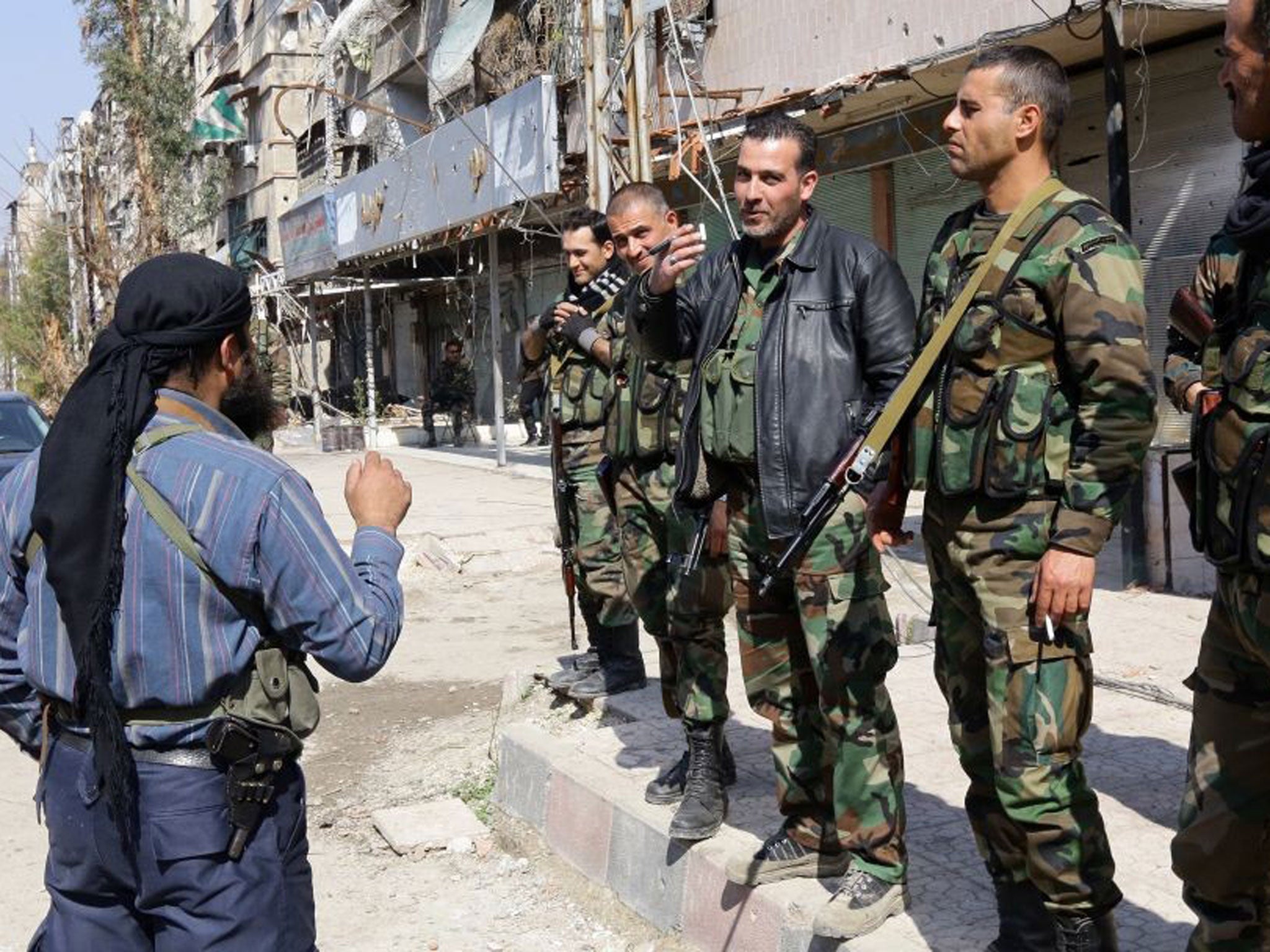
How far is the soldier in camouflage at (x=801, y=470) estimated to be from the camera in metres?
3.44

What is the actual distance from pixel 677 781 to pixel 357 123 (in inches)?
890

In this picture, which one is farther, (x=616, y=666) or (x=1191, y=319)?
(x=616, y=666)

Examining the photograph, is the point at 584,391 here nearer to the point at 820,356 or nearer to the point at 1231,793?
the point at 820,356

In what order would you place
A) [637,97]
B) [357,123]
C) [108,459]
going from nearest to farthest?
1. [108,459]
2. [637,97]
3. [357,123]

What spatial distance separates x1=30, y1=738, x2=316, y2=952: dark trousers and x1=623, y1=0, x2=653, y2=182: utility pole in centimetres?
672

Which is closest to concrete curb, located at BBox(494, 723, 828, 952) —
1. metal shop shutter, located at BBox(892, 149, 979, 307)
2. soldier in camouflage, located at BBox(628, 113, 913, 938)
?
soldier in camouflage, located at BBox(628, 113, 913, 938)

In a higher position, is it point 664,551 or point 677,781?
point 664,551

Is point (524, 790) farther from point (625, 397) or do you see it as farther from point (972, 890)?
point (972, 890)

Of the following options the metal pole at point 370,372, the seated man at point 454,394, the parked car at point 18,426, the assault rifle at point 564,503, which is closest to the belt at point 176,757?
the assault rifle at point 564,503

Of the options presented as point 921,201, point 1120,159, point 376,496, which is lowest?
point 376,496

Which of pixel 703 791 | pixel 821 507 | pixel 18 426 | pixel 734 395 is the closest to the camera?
pixel 821 507

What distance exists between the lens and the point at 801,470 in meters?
3.47

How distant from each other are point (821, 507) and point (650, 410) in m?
1.39

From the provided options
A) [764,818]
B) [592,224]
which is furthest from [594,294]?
[764,818]
